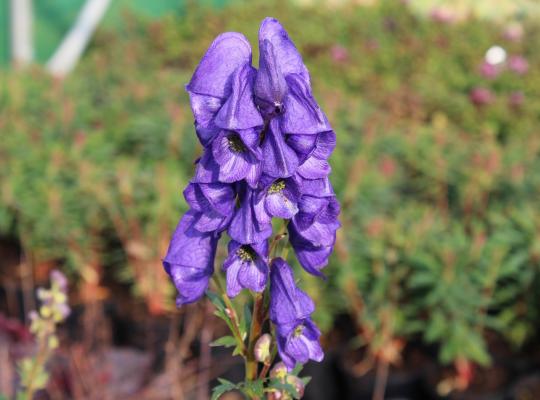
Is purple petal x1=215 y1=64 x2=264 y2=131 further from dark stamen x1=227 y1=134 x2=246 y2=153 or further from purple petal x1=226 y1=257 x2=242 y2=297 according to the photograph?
purple petal x1=226 y1=257 x2=242 y2=297

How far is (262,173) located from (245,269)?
0.60 feet

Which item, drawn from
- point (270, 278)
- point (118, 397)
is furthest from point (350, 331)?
point (270, 278)

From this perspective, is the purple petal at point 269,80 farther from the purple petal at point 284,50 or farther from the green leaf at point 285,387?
the green leaf at point 285,387

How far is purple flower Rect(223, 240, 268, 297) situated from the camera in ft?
3.84

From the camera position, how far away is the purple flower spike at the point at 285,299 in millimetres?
1179

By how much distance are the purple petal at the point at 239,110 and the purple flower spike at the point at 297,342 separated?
37 centimetres

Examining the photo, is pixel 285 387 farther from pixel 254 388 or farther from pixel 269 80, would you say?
pixel 269 80

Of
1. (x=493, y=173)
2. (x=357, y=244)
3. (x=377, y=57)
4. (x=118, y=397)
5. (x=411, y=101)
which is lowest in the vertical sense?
(x=118, y=397)

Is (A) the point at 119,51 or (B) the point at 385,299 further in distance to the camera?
(A) the point at 119,51

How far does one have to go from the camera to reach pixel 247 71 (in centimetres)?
115

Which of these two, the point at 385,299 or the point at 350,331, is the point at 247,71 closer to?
the point at 385,299

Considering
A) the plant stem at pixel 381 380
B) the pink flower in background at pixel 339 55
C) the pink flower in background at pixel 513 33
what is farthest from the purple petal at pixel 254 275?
the pink flower in background at pixel 513 33

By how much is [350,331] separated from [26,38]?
629 cm

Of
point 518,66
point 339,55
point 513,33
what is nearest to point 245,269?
point 518,66
